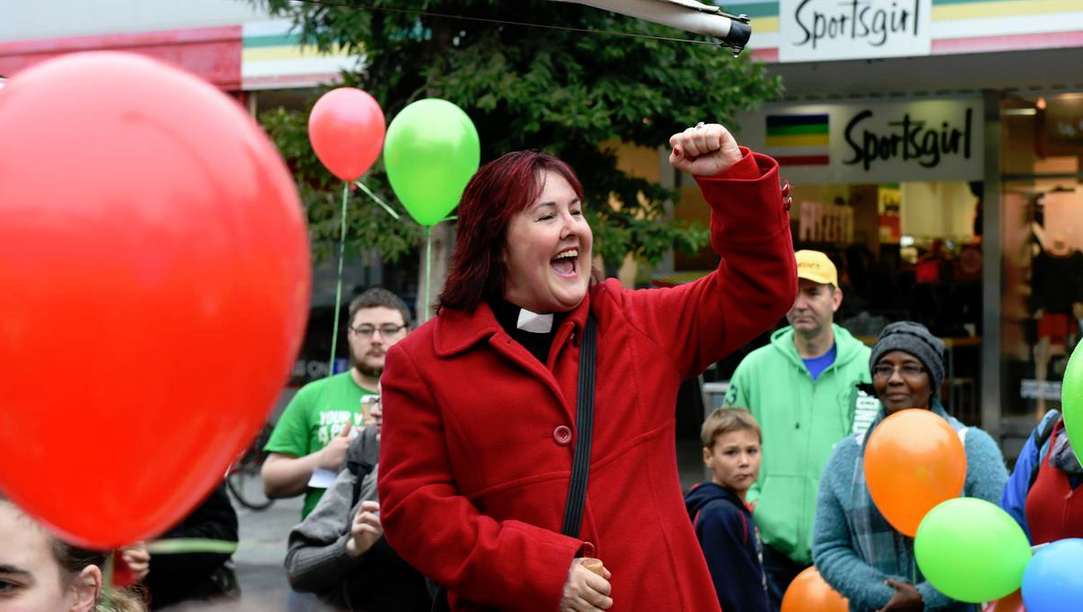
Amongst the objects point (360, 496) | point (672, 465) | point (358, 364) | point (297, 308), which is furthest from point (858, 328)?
point (297, 308)

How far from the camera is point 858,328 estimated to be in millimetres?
12039

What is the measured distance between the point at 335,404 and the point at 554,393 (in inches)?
89.7

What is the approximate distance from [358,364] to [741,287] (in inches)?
96.6

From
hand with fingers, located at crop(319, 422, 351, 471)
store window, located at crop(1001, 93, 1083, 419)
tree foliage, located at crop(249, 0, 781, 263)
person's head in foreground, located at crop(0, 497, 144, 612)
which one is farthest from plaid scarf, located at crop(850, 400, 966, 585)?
store window, located at crop(1001, 93, 1083, 419)

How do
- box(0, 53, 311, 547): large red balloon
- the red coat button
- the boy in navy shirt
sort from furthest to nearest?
the boy in navy shirt, the red coat button, box(0, 53, 311, 547): large red balloon

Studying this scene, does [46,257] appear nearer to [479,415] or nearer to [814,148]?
[479,415]

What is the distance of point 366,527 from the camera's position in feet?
12.2

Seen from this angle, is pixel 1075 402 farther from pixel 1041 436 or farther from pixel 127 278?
pixel 127 278

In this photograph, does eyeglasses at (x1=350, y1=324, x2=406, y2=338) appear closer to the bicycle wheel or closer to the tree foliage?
the tree foliage

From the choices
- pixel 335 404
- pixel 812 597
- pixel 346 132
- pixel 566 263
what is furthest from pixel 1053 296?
pixel 566 263

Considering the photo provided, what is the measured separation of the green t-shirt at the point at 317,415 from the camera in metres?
4.83

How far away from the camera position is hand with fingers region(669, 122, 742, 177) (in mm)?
2602

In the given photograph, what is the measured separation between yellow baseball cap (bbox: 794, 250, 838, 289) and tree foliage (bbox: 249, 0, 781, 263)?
3023 millimetres

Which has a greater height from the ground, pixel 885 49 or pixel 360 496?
pixel 885 49
